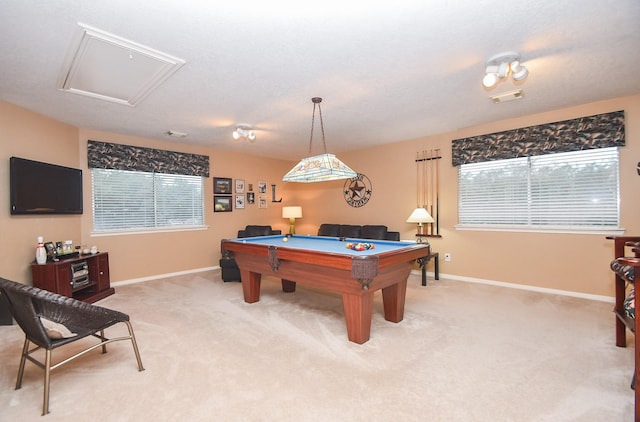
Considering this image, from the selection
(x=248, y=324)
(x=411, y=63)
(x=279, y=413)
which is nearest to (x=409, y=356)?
(x=279, y=413)

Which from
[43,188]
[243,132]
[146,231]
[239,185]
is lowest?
[146,231]

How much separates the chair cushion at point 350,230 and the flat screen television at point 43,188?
4.25 meters

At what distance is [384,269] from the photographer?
2.67 m

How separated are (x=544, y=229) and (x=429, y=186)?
174 centimetres

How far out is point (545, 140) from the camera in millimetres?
3961

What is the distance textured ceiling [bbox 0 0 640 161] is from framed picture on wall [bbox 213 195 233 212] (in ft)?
6.87

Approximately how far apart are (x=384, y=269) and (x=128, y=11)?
2640mm

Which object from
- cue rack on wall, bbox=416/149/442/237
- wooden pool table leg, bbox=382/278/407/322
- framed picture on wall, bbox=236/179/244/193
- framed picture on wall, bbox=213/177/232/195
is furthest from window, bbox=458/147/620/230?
framed picture on wall, bbox=213/177/232/195

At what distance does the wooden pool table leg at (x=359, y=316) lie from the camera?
8.42ft

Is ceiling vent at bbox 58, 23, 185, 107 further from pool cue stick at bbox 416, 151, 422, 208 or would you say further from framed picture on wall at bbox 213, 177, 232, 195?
pool cue stick at bbox 416, 151, 422, 208

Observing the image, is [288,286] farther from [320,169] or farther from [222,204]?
[222,204]

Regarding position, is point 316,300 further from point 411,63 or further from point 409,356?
point 411,63

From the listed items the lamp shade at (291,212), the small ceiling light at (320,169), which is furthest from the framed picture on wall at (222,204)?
the small ceiling light at (320,169)

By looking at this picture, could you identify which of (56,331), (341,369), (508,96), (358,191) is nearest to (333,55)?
(508,96)
